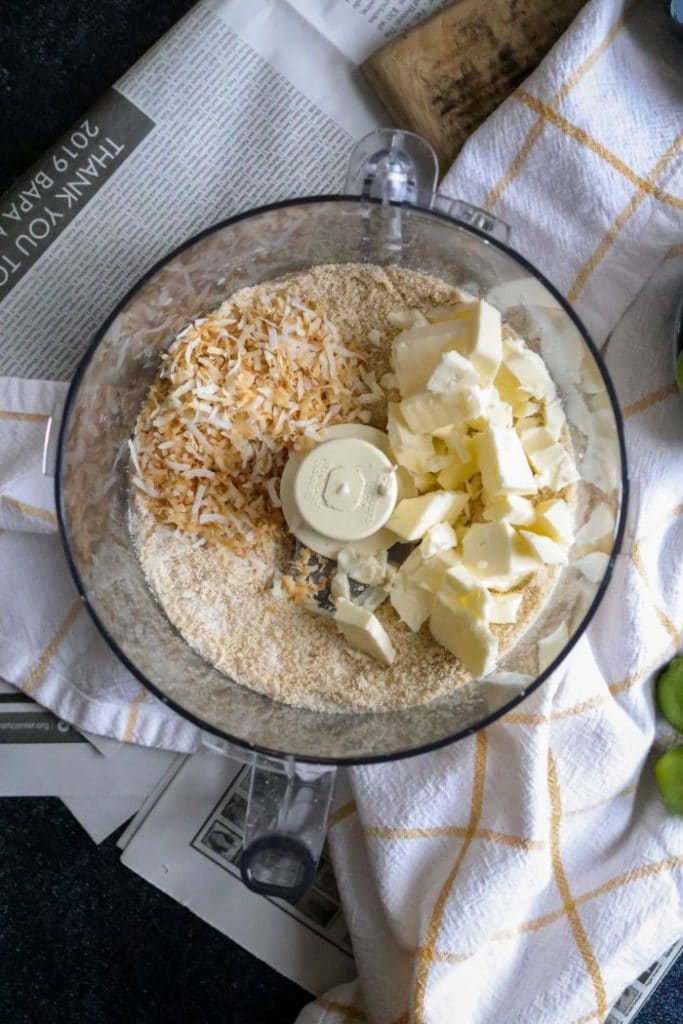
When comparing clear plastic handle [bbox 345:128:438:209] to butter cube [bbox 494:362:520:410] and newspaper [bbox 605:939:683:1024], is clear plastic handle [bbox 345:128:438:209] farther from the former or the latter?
newspaper [bbox 605:939:683:1024]

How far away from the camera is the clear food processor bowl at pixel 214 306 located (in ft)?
2.65

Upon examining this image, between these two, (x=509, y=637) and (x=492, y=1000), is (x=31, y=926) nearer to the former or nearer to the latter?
(x=492, y=1000)

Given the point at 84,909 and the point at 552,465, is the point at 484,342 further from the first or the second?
the point at 84,909

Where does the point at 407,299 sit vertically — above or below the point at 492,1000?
above

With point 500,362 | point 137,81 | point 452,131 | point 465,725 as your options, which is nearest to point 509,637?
point 465,725

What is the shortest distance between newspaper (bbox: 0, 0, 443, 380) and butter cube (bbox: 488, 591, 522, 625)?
427 mm

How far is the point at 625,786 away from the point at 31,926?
1.98 feet

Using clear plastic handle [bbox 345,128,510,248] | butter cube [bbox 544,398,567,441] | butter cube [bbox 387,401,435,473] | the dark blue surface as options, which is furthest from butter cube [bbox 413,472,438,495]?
the dark blue surface

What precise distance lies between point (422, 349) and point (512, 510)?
0.52 ft

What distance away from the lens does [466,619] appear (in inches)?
31.1

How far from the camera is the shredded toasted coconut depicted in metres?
0.85

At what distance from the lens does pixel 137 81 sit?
0.92 meters

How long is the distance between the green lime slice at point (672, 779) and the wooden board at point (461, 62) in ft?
1.94

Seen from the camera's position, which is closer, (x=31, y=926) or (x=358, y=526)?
(x=358, y=526)
